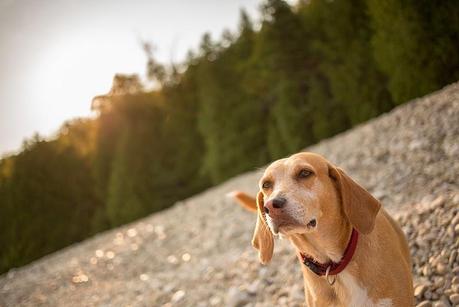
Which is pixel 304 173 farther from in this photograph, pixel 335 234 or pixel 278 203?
pixel 335 234

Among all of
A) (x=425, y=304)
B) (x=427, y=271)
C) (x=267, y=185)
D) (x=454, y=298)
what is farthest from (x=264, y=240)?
(x=427, y=271)

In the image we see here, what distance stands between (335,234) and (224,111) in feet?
51.2

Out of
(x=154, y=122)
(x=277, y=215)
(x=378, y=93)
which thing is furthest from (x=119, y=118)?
(x=277, y=215)

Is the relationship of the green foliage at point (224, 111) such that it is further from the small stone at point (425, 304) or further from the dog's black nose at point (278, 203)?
the dog's black nose at point (278, 203)

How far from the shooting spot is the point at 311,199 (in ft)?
8.87

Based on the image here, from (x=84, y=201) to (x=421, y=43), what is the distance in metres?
15.8

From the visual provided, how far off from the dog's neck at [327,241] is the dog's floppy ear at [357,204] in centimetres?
16

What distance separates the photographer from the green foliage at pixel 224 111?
39.9 feet

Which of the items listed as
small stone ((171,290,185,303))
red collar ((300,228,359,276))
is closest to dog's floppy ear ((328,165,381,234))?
red collar ((300,228,359,276))

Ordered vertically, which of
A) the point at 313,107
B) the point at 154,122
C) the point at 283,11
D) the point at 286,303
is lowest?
the point at 286,303

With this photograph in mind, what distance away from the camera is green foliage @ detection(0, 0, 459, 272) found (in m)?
12.2

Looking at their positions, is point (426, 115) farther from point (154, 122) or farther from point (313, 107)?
point (154, 122)

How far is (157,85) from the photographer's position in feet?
74.2

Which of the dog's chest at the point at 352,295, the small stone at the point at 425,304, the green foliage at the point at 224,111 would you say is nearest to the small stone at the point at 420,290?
the small stone at the point at 425,304
